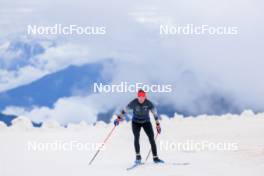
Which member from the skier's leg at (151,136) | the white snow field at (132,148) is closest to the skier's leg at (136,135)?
the skier's leg at (151,136)

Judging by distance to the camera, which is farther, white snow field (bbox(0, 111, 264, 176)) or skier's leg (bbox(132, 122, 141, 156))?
skier's leg (bbox(132, 122, 141, 156))

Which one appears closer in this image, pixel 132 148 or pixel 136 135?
pixel 136 135

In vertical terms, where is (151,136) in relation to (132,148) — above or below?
above

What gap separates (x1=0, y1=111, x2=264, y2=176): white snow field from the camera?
697 centimetres

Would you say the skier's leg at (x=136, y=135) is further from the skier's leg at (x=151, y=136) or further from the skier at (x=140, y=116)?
the skier's leg at (x=151, y=136)

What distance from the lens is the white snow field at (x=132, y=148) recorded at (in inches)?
275

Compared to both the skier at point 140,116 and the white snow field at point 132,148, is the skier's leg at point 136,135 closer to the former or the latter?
the skier at point 140,116

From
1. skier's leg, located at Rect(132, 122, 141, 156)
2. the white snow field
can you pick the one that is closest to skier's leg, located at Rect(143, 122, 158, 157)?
skier's leg, located at Rect(132, 122, 141, 156)

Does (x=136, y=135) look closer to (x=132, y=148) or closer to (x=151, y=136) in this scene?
(x=151, y=136)

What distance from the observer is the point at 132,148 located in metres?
9.62

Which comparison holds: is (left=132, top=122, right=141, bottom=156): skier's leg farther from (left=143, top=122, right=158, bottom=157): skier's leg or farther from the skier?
(left=143, top=122, right=158, bottom=157): skier's leg

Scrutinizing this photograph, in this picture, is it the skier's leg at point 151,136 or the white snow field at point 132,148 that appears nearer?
the white snow field at point 132,148

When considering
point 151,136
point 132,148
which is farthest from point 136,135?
point 132,148

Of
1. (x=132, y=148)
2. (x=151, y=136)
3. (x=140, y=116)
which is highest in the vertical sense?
(x=140, y=116)
